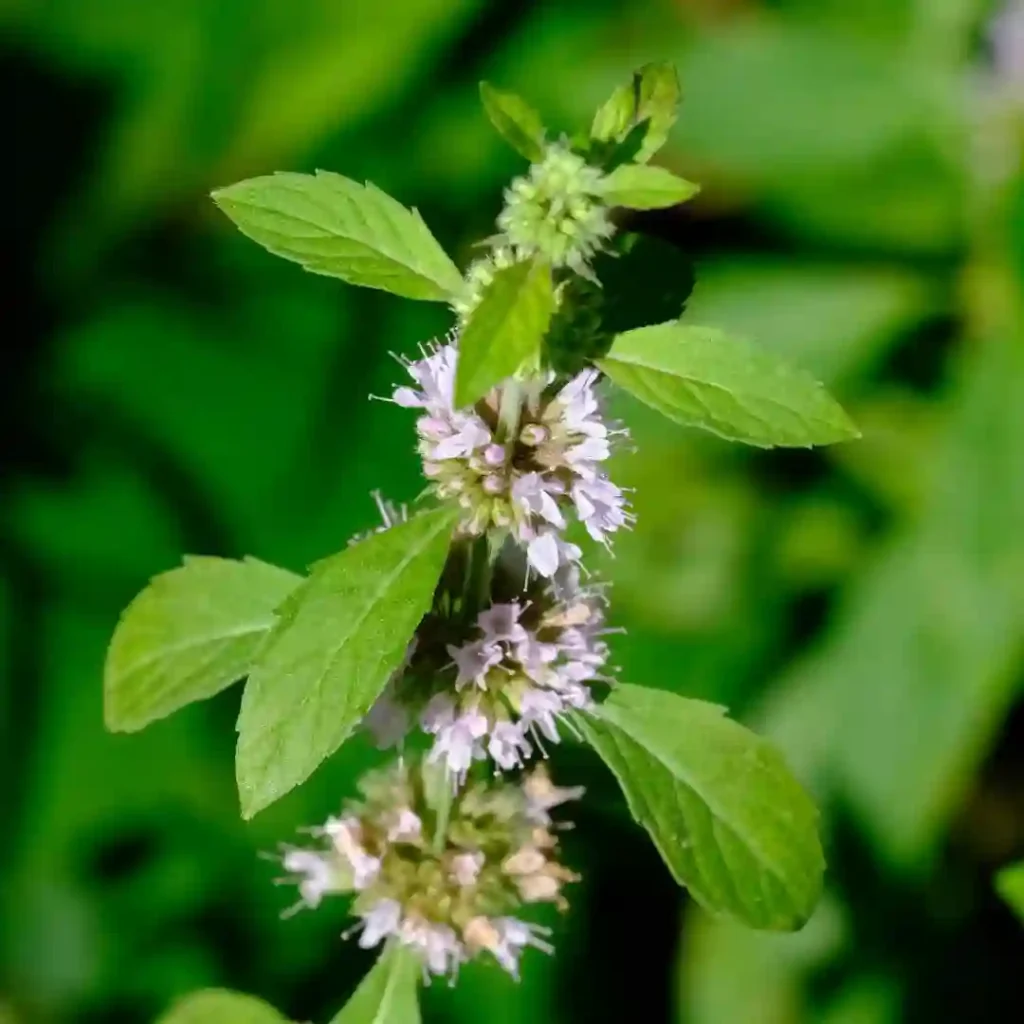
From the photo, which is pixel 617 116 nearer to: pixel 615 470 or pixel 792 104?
Answer: pixel 615 470

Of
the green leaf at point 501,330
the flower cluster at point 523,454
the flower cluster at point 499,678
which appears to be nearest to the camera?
the green leaf at point 501,330

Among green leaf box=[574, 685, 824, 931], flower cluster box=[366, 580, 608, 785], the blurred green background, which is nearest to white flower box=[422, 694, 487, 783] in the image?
flower cluster box=[366, 580, 608, 785]

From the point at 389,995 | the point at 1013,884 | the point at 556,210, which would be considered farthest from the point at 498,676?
the point at 1013,884

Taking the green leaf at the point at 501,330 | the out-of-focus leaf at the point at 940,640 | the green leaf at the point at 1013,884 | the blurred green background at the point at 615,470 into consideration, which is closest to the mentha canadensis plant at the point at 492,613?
the green leaf at the point at 501,330

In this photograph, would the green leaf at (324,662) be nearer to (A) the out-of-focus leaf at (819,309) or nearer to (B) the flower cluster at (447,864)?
(B) the flower cluster at (447,864)

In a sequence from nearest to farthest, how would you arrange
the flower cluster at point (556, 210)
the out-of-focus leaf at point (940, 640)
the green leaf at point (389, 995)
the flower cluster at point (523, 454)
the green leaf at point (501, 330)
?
1. the green leaf at point (501, 330)
2. the flower cluster at point (556, 210)
3. the flower cluster at point (523, 454)
4. the green leaf at point (389, 995)
5. the out-of-focus leaf at point (940, 640)

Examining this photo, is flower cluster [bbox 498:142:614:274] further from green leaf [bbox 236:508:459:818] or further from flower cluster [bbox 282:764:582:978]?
flower cluster [bbox 282:764:582:978]

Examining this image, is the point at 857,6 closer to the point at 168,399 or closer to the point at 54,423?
the point at 168,399
